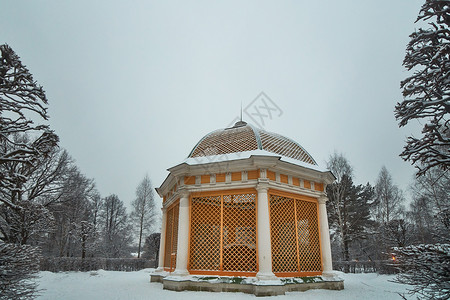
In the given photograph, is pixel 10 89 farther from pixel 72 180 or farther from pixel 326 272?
pixel 72 180

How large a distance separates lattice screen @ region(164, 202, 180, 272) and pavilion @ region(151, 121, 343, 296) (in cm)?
8

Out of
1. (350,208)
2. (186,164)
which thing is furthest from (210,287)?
(350,208)

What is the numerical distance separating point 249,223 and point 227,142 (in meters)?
3.51

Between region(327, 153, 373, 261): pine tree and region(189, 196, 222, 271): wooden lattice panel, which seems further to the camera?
region(327, 153, 373, 261): pine tree

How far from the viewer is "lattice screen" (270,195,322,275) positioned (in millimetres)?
8555

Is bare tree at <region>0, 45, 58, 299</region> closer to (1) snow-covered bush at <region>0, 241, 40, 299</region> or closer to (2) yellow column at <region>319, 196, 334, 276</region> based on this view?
(1) snow-covered bush at <region>0, 241, 40, 299</region>

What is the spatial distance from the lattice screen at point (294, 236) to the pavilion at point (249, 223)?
3 cm

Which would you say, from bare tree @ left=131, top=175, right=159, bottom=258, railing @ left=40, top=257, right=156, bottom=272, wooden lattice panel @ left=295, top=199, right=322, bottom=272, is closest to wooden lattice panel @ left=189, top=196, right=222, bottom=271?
wooden lattice panel @ left=295, top=199, right=322, bottom=272

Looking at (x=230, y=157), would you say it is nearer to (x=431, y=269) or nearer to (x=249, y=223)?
(x=249, y=223)

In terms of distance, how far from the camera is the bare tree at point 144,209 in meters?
30.1

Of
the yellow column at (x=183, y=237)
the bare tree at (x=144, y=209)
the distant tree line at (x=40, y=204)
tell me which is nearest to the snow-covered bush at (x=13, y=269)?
the distant tree line at (x=40, y=204)

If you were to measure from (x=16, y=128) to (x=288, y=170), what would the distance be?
7740mm

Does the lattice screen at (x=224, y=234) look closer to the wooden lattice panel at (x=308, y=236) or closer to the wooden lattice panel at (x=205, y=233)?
the wooden lattice panel at (x=205, y=233)

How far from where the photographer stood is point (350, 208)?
24.1 meters
